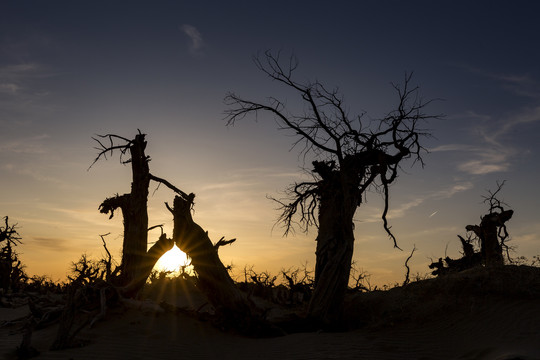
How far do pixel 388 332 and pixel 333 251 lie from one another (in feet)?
8.14

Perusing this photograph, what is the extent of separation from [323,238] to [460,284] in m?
3.55

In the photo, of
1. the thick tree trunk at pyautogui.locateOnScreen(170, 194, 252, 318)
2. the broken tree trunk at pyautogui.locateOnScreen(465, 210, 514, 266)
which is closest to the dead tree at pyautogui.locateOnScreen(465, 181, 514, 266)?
the broken tree trunk at pyautogui.locateOnScreen(465, 210, 514, 266)

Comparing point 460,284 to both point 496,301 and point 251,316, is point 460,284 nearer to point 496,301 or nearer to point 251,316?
point 496,301

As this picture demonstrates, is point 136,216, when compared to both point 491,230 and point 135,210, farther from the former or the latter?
point 491,230

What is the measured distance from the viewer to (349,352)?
8.36 metres

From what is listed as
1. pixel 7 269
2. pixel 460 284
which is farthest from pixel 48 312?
pixel 7 269

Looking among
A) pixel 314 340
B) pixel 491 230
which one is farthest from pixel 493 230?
pixel 314 340

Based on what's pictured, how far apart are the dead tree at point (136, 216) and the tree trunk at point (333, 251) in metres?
4.01

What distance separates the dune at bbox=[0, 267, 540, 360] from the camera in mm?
8297

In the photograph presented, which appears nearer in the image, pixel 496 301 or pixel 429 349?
pixel 429 349

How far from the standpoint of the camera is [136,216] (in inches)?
515

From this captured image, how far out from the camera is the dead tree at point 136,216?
39.8ft

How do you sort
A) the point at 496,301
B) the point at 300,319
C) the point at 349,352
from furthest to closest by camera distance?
the point at 300,319, the point at 496,301, the point at 349,352

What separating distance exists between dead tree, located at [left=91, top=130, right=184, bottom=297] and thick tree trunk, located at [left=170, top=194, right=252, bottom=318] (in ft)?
3.60
